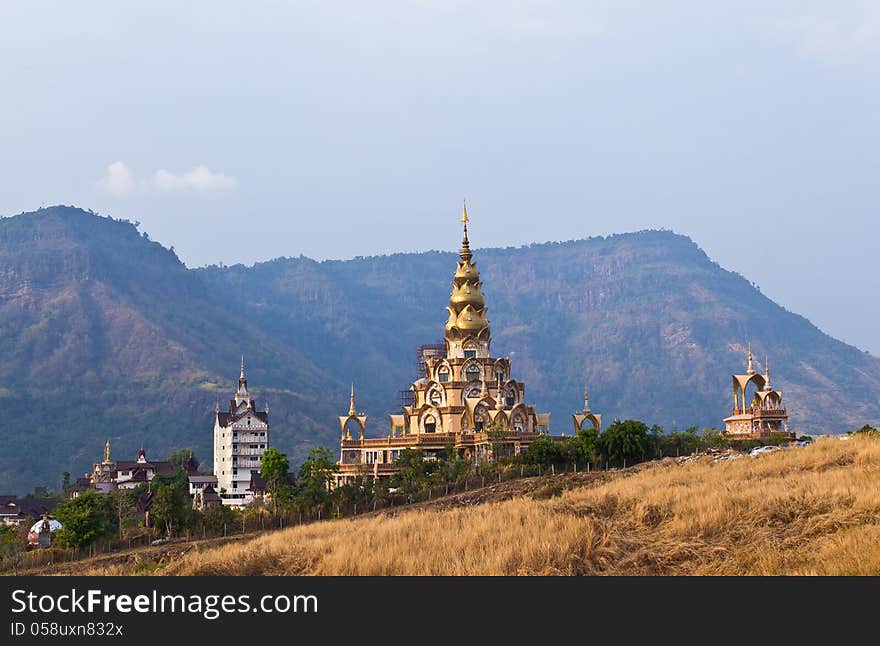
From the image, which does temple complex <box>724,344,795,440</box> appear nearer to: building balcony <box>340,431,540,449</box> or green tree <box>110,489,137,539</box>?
building balcony <box>340,431,540,449</box>

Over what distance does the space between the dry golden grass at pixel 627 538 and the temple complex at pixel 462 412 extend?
118 feet

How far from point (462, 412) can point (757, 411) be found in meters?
17.2

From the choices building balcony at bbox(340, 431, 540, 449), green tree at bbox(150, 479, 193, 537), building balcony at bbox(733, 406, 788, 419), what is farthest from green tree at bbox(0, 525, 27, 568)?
building balcony at bbox(733, 406, 788, 419)

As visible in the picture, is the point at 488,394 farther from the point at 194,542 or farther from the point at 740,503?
the point at 740,503

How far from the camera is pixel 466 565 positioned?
2311 cm

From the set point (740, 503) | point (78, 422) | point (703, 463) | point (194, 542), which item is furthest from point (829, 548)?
point (78, 422)

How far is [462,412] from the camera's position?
7138 centimetres

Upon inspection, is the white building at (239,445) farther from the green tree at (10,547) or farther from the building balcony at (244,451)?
the green tree at (10,547)

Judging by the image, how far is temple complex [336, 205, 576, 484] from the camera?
68.1m

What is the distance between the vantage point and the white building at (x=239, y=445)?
340 ft

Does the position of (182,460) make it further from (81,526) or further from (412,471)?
(81,526)

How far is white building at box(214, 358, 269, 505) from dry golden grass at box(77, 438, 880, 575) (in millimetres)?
73412

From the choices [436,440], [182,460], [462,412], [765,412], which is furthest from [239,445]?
[765,412]
